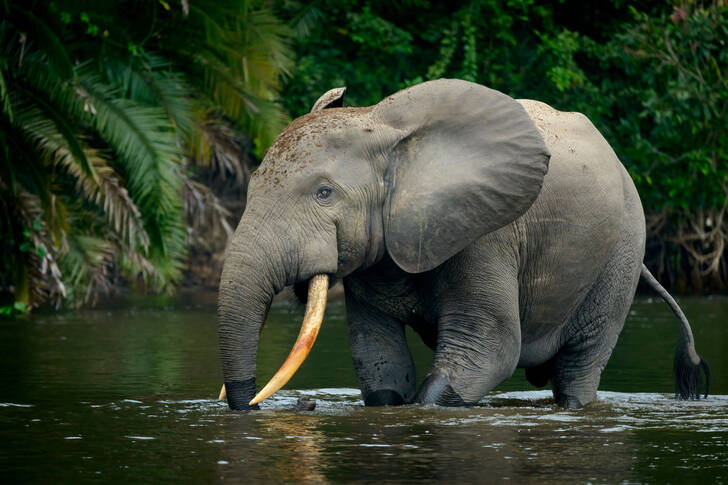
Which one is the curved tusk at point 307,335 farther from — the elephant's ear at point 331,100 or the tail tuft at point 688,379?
the tail tuft at point 688,379

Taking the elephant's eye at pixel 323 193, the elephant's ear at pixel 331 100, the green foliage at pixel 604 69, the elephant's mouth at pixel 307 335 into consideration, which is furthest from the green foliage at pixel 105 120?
the elephant's mouth at pixel 307 335

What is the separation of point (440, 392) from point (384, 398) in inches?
22.3

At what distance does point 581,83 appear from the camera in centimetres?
2391

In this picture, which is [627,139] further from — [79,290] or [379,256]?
[379,256]

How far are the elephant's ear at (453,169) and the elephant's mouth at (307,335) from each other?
54 cm

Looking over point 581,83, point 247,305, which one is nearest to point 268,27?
point 581,83

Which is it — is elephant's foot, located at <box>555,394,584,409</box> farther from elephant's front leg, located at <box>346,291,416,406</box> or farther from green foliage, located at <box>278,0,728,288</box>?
green foliage, located at <box>278,0,728,288</box>

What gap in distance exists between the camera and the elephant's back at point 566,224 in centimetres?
844

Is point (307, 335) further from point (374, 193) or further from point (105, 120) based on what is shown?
point (105, 120)

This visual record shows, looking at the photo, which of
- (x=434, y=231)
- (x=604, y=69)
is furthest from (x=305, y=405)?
(x=604, y=69)

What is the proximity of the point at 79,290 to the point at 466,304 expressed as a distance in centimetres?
967

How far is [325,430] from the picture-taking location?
278 inches

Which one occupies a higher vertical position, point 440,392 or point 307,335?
point 307,335

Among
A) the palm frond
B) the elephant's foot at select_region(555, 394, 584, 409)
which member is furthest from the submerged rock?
the palm frond
